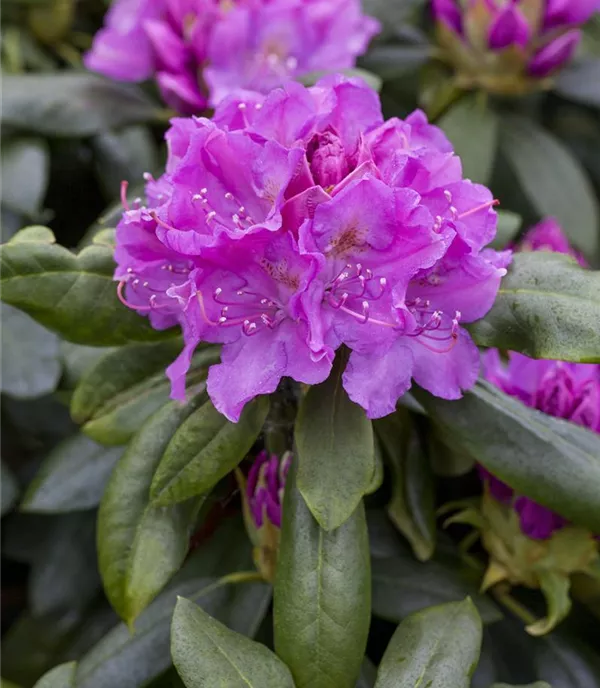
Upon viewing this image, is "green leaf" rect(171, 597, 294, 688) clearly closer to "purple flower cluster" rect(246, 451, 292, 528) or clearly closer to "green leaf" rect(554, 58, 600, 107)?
"purple flower cluster" rect(246, 451, 292, 528)

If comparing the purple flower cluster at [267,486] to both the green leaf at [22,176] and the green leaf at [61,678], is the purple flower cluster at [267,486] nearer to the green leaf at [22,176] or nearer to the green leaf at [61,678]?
the green leaf at [61,678]

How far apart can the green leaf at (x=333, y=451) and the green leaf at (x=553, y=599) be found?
12.2 inches

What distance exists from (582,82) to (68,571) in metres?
1.22

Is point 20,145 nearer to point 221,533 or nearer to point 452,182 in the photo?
point 221,533

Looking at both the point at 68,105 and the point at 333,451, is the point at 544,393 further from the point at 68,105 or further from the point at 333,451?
the point at 68,105

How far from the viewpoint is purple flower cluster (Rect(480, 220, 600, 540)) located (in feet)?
3.14

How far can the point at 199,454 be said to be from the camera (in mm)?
794

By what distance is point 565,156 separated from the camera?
1541 mm

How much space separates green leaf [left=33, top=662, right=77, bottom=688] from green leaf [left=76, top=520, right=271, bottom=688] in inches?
2.5

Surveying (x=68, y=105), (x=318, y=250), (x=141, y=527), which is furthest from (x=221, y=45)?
(x=141, y=527)

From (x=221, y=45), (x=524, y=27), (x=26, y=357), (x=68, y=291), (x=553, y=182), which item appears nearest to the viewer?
(x=68, y=291)

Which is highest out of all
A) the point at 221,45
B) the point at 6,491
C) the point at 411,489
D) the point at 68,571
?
the point at 221,45

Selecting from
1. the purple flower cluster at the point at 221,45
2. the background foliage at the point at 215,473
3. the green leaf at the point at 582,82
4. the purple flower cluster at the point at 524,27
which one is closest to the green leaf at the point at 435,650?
the background foliage at the point at 215,473

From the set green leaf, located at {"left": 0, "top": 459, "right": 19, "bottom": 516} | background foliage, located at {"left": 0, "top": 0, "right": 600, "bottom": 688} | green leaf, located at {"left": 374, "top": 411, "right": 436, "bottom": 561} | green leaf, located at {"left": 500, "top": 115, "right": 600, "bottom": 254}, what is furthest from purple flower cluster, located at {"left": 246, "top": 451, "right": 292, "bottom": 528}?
green leaf, located at {"left": 500, "top": 115, "right": 600, "bottom": 254}
